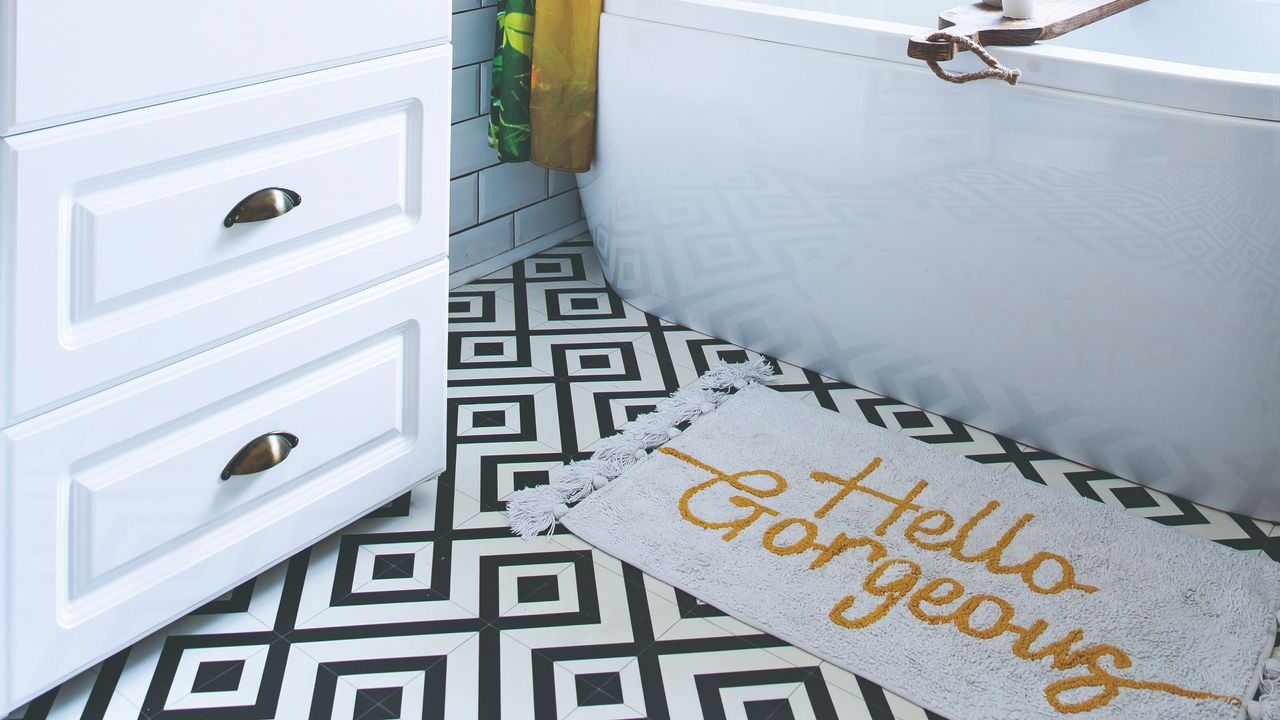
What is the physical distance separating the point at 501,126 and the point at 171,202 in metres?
1.16

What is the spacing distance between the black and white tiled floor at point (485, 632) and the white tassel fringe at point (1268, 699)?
291 mm

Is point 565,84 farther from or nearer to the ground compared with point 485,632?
farther from the ground

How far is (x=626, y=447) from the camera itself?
1.86 metres

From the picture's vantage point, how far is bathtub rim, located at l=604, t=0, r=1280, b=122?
1.53 metres

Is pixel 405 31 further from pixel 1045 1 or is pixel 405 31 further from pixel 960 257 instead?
pixel 1045 1

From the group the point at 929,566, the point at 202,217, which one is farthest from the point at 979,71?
the point at 202,217

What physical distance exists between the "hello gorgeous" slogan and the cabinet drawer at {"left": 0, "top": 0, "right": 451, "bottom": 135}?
80 cm

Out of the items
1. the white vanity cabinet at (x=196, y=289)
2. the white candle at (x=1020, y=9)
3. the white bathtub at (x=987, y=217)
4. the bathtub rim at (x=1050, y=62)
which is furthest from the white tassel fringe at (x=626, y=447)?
the white candle at (x=1020, y=9)

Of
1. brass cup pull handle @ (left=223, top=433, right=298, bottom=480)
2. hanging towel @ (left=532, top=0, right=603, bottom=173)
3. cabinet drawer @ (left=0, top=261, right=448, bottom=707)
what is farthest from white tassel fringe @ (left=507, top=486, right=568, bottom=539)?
hanging towel @ (left=532, top=0, right=603, bottom=173)

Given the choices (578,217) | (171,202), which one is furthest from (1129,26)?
(171,202)

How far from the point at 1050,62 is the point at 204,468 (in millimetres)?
1194

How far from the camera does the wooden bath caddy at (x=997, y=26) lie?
5.49 feet

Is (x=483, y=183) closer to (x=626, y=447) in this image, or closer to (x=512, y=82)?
(x=512, y=82)

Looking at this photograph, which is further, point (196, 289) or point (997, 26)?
point (997, 26)
